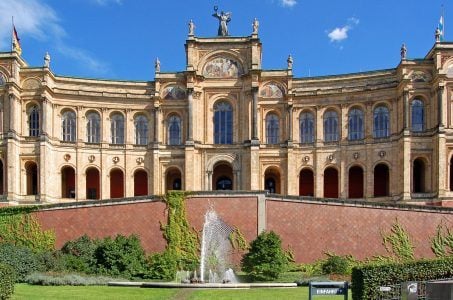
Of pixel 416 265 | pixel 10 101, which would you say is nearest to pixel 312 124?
pixel 10 101

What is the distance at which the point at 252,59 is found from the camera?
161ft

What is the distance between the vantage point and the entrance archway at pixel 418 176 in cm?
4616

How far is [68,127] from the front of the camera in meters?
49.4

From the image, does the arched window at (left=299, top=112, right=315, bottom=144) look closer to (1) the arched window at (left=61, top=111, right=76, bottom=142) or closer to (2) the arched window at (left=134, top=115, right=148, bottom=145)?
(2) the arched window at (left=134, top=115, right=148, bottom=145)

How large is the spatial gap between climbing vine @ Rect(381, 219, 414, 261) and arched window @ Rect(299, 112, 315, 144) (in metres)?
18.9

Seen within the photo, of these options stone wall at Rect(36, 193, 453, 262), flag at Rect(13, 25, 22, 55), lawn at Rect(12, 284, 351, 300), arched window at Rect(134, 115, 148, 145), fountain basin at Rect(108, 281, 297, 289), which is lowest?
fountain basin at Rect(108, 281, 297, 289)

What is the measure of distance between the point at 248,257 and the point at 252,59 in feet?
79.3

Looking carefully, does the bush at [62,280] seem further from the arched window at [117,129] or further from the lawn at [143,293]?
the arched window at [117,129]

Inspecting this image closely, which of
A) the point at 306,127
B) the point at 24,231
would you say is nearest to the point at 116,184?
the point at 24,231

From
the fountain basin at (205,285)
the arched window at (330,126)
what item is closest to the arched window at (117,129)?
the arched window at (330,126)

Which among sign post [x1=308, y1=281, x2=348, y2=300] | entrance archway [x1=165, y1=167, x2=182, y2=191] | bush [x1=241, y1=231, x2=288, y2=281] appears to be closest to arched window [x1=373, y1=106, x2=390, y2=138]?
entrance archway [x1=165, y1=167, x2=182, y2=191]

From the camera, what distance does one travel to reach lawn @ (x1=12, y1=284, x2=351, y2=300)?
20347mm

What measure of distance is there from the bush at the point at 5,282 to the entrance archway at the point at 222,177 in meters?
32.1

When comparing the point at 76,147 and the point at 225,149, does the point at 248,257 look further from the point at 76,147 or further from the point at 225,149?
the point at 76,147
